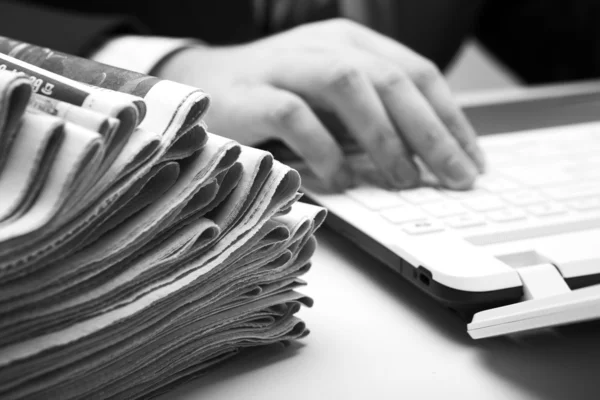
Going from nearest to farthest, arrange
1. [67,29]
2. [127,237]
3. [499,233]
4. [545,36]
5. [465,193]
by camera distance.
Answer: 1. [127,237]
2. [499,233]
3. [465,193]
4. [67,29]
5. [545,36]

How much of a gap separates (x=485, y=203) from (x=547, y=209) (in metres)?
0.05

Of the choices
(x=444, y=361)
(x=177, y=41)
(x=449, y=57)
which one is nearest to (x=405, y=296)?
(x=444, y=361)

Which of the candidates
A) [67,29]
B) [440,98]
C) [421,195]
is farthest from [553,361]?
[67,29]

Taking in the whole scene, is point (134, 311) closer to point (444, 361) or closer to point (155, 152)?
point (155, 152)

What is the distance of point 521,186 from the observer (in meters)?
0.57

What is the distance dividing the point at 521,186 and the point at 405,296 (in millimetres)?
180

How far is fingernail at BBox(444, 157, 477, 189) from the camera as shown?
0.58m

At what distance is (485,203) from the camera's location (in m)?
0.53

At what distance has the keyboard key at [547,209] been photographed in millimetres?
501

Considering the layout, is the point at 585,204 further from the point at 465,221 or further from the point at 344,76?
the point at 344,76

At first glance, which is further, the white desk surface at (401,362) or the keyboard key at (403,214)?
the keyboard key at (403,214)

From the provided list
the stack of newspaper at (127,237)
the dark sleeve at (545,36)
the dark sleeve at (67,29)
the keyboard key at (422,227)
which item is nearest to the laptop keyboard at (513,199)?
the keyboard key at (422,227)

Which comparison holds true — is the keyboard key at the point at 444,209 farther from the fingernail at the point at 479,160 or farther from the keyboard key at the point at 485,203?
the fingernail at the point at 479,160

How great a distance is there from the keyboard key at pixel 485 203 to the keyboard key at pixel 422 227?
54 millimetres
